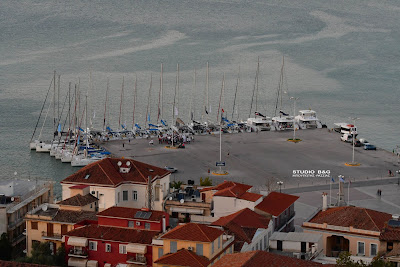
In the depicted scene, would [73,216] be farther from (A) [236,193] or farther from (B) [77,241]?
(A) [236,193]

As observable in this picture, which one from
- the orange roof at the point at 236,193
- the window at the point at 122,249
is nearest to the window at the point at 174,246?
the window at the point at 122,249

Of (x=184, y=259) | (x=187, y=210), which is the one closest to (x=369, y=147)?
(x=187, y=210)

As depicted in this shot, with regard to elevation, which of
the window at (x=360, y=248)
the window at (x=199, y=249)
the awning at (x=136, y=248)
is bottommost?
the window at (x=360, y=248)

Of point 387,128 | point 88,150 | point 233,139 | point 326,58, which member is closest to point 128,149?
point 88,150

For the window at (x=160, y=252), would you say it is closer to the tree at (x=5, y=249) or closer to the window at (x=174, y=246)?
the window at (x=174, y=246)

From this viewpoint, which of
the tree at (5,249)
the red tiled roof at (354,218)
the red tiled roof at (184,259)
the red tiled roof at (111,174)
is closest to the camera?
the red tiled roof at (184,259)

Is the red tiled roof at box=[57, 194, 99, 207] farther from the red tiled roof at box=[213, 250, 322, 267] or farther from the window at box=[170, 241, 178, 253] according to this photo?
the red tiled roof at box=[213, 250, 322, 267]
